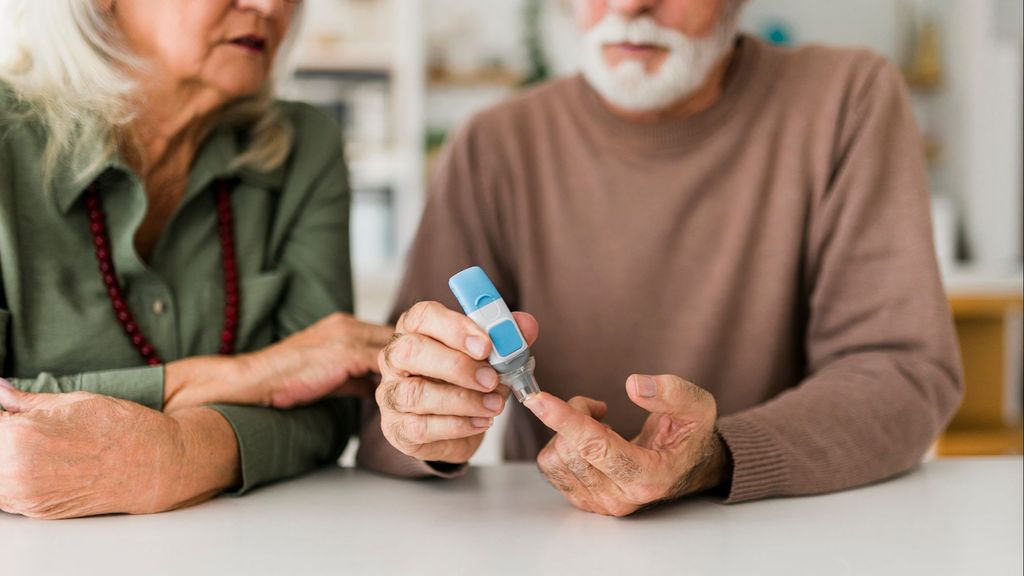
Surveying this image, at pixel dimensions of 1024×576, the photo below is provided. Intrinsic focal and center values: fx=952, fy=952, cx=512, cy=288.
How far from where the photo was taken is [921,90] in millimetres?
4363

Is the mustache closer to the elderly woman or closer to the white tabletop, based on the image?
the elderly woman

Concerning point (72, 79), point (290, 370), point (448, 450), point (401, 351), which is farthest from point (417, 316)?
point (72, 79)

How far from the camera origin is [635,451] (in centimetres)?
85

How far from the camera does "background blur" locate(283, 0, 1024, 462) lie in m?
3.89

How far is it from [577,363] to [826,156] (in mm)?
456

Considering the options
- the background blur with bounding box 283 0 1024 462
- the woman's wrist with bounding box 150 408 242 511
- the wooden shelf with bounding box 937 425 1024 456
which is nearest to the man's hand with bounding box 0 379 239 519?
the woman's wrist with bounding box 150 408 242 511

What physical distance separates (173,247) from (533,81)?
315 cm

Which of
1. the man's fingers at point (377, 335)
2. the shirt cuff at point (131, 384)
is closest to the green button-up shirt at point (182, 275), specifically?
the shirt cuff at point (131, 384)

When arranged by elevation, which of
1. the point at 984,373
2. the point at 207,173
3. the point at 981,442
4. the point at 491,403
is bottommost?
the point at 981,442

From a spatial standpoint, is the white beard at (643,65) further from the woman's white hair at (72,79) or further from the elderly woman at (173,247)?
the woman's white hair at (72,79)

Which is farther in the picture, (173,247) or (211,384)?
(173,247)

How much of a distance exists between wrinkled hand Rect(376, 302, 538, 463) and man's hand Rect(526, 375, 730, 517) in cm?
5

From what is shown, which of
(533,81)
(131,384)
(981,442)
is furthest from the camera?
(533,81)

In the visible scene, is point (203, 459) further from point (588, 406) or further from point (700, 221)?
point (700, 221)
